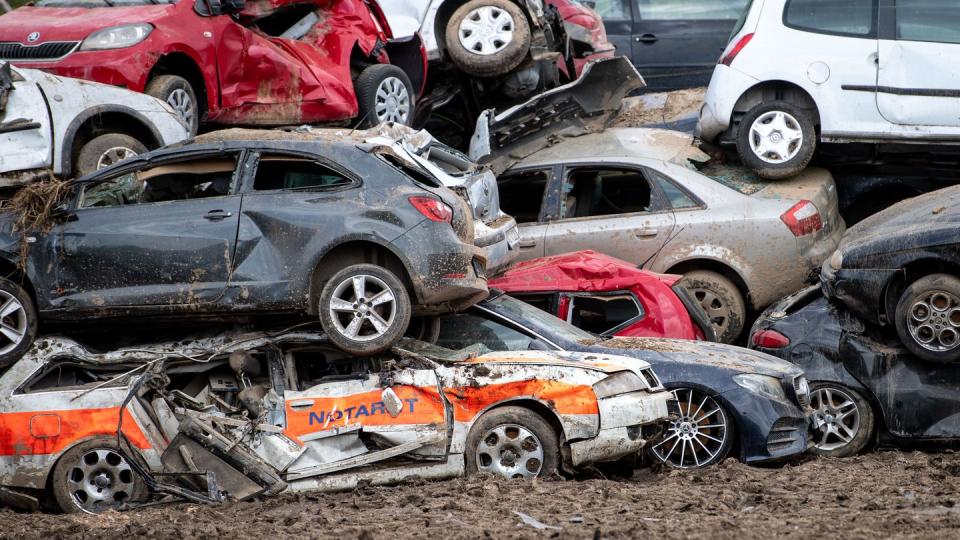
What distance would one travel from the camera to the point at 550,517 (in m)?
6.77

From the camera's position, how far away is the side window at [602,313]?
9.52 metres

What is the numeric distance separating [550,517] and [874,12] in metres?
6.10

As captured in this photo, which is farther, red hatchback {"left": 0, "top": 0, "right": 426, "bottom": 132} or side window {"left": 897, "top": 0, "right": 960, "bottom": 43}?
side window {"left": 897, "top": 0, "right": 960, "bottom": 43}

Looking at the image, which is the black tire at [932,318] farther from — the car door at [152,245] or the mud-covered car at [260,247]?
the car door at [152,245]

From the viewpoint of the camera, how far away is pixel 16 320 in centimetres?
846

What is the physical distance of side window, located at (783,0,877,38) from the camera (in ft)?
35.3

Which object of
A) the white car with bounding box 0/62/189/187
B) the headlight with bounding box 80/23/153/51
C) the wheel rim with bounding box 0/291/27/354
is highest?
the headlight with bounding box 80/23/153/51

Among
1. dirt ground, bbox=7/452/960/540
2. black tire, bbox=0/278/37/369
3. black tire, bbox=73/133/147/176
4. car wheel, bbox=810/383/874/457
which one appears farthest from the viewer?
black tire, bbox=73/133/147/176

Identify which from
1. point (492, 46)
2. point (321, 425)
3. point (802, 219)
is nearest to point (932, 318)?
point (802, 219)

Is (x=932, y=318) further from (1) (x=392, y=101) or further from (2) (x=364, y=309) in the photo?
(1) (x=392, y=101)

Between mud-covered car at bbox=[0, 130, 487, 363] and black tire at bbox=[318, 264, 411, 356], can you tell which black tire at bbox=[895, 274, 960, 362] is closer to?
mud-covered car at bbox=[0, 130, 487, 363]

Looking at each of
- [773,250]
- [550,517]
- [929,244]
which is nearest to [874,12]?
[773,250]

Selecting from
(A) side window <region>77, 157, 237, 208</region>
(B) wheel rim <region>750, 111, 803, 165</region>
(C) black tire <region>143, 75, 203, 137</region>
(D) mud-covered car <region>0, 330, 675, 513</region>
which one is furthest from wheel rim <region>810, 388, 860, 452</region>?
(C) black tire <region>143, 75, 203, 137</region>

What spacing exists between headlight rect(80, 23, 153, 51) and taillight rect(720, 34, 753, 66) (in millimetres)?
4996
